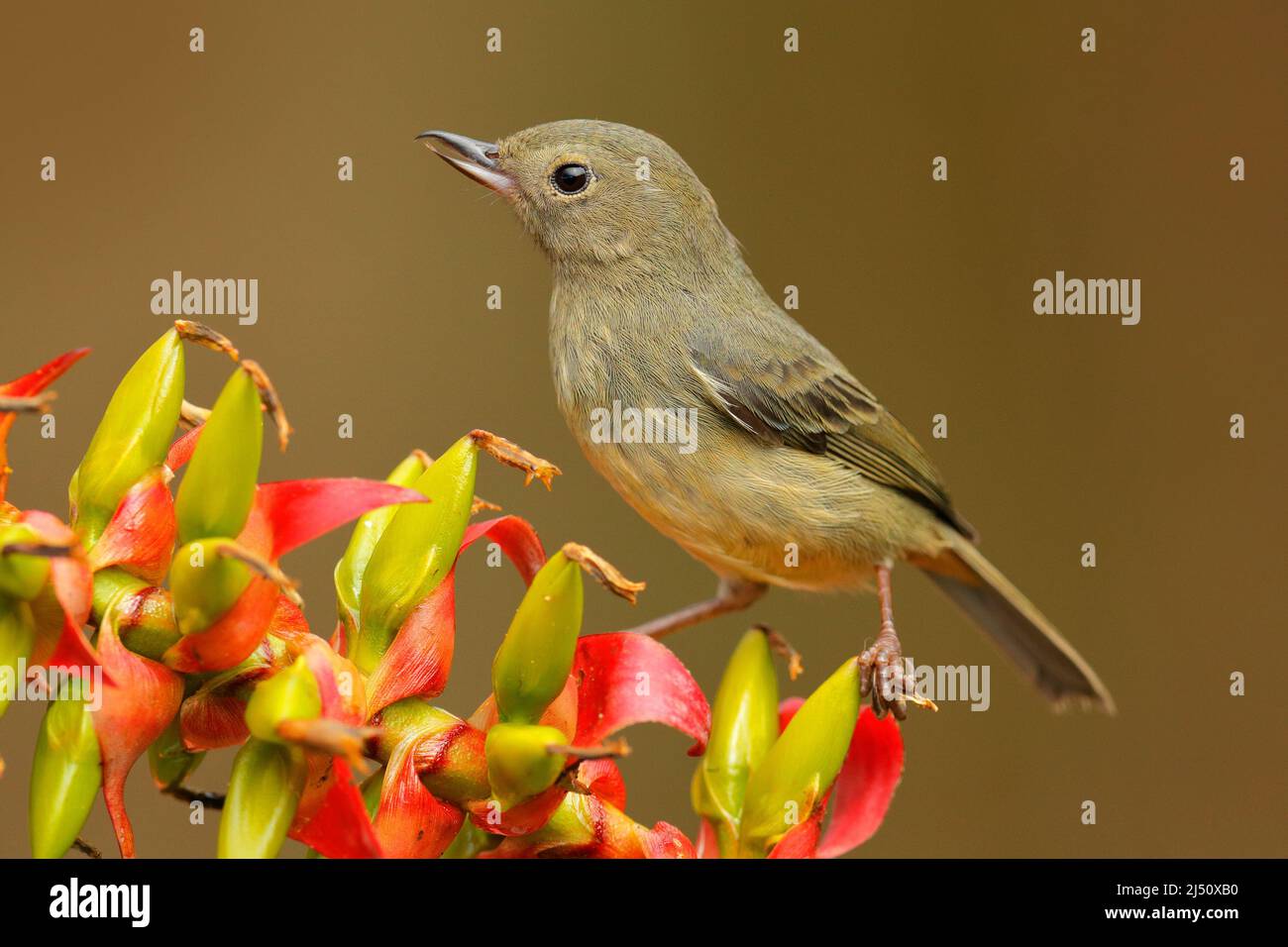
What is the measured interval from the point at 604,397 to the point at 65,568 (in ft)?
4.31

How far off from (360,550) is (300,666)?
0.25 meters

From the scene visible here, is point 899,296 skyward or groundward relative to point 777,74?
groundward

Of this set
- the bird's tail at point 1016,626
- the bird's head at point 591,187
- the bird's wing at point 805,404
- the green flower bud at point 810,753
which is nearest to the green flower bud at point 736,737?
the green flower bud at point 810,753

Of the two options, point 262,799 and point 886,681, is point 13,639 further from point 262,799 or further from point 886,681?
point 886,681

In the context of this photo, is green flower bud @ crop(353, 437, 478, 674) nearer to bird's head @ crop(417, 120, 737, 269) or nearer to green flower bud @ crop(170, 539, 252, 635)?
green flower bud @ crop(170, 539, 252, 635)

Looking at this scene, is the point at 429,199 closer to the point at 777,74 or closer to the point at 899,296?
the point at 777,74

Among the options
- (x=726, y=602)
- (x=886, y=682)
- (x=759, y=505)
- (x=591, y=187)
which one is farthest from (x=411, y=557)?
(x=726, y=602)

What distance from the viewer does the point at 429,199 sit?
3.78m

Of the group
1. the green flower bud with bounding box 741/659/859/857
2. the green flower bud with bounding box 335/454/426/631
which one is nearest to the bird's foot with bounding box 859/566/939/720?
the green flower bud with bounding box 741/659/859/857

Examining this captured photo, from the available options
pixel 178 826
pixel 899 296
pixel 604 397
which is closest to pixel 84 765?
pixel 604 397

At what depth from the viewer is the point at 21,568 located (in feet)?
2.61

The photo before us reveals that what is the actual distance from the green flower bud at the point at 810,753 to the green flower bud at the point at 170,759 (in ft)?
1.53

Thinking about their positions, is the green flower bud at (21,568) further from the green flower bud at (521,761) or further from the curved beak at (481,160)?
the curved beak at (481,160)

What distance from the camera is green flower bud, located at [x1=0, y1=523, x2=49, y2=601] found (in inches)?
31.3
